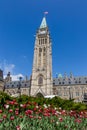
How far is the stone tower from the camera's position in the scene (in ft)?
210

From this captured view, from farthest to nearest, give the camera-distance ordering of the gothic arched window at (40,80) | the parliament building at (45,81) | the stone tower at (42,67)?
the gothic arched window at (40,80) < the parliament building at (45,81) < the stone tower at (42,67)

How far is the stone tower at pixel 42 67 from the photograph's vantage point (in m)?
63.9

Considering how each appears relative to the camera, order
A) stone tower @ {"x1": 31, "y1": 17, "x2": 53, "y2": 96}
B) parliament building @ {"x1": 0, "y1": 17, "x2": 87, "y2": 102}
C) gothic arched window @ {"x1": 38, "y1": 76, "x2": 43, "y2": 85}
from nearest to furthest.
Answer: stone tower @ {"x1": 31, "y1": 17, "x2": 53, "y2": 96} → parliament building @ {"x1": 0, "y1": 17, "x2": 87, "y2": 102} → gothic arched window @ {"x1": 38, "y1": 76, "x2": 43, "y2": 85}

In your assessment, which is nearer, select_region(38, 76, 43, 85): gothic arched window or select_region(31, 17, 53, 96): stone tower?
select_region(31, 17, 53, 96): stone tower

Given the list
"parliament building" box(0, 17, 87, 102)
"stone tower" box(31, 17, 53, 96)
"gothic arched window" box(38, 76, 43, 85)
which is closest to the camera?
"stone tower" box(31, 17, 53, 96)

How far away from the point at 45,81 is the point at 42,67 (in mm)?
6529

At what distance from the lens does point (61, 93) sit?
7150cm

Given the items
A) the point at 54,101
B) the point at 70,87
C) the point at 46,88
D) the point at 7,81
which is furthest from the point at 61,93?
the point at 54,101

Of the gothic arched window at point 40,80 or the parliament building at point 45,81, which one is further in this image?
the gothic arched window at point 40,80

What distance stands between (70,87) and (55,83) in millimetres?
7335

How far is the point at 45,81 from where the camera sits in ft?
214

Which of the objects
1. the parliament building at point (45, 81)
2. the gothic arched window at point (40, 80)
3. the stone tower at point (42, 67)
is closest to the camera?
the stone tower at point (42, 67)

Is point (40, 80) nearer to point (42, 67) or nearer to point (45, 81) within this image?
point (45, 81)

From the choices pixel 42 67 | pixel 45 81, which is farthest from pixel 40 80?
pixel 42 67
